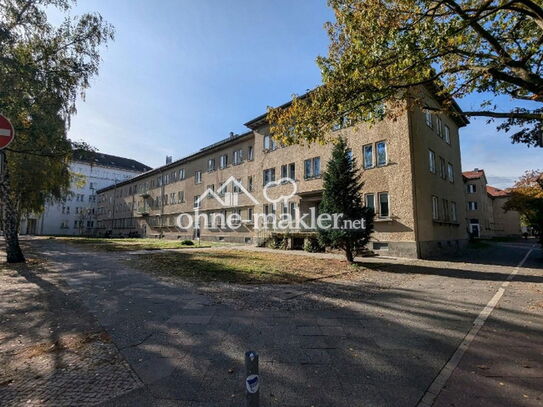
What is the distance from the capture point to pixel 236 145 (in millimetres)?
31391

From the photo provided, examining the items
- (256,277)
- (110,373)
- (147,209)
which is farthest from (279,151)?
(147,209)

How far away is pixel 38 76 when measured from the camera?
37.7 ft

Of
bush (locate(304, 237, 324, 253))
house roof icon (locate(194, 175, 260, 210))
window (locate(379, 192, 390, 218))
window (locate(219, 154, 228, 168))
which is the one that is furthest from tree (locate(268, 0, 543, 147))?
window (locate(219, 154, 228, 168))

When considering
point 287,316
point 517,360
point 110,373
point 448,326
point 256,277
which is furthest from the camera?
point 256,277

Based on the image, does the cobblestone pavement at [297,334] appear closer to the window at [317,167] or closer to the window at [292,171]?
the window at [317,167]

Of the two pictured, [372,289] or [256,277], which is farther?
[256,277]

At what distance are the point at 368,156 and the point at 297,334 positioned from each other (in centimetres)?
1655

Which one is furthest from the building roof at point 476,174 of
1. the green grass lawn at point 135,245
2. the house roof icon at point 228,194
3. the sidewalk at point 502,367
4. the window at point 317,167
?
the sidewalk at point 502,367

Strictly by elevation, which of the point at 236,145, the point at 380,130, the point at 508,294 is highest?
the point at 236,145

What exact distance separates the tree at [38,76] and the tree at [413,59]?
9.21 metres

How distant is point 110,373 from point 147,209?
4690 centimetres

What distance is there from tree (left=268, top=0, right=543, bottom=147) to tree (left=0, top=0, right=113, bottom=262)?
9.21 meters

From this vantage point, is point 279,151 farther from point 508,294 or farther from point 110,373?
point 110,373

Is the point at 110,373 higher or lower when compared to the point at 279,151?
lower
